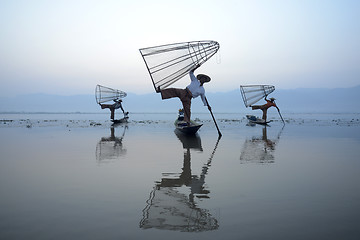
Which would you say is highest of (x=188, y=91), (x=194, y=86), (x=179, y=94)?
(x=194, y=86)

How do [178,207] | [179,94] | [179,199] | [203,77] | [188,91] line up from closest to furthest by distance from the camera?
1. [178,207]
2. [179,199]
3. [179,94]
4. [188,91]
5. [203,77]

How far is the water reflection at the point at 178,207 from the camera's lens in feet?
15.2

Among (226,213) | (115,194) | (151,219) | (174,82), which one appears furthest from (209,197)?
(174,82)

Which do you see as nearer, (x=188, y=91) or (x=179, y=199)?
(x=179, y=199)

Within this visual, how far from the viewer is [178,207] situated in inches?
220

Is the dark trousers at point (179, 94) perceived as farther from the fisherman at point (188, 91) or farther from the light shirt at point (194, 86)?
the light shirt at point (194, 86)

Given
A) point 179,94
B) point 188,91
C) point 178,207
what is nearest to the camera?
point 178,207

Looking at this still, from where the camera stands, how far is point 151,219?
192 inches

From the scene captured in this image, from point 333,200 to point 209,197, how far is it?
2.68 metres

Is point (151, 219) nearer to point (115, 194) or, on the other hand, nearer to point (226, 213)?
point (226, 213)

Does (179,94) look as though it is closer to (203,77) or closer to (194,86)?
(194,86)

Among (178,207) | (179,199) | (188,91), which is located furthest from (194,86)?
(178,207)

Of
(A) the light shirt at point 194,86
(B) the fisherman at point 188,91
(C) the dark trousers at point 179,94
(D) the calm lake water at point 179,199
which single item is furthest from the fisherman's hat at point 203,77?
(D) the calm lake water at point 179,199

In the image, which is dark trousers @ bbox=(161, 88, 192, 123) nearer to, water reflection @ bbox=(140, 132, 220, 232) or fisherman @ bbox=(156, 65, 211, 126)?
fisherman @ bbox=(156, 65, 211, 126)
